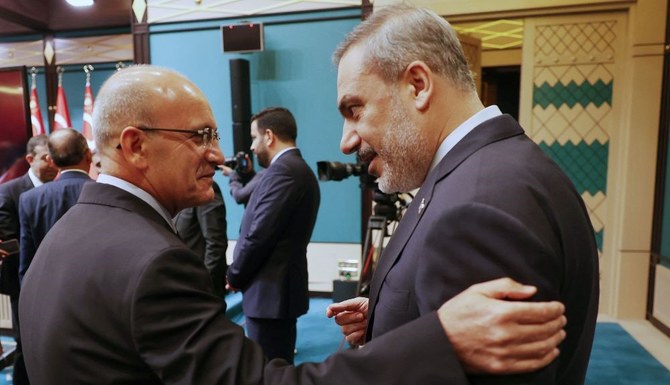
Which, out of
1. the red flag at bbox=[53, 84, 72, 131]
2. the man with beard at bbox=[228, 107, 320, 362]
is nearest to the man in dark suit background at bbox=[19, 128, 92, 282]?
the man with beard at bbox=[228, 107, 320, 362]

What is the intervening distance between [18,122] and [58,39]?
172cm

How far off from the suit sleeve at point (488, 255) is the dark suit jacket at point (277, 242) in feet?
5.38

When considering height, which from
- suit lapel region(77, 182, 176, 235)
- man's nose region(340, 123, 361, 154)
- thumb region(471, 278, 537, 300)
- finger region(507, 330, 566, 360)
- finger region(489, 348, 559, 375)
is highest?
man's nose region(340, 123, 361, 154)

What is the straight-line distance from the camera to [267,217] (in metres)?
2.25

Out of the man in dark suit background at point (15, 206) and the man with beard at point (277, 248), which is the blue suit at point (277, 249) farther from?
the man in dark suit background at point (15, 206)

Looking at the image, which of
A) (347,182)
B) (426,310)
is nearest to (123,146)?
(426,310)

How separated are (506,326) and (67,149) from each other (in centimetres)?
256

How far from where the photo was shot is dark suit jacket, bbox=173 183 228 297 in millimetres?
2578

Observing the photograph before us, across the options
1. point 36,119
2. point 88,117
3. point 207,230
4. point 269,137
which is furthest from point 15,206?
point 36,119

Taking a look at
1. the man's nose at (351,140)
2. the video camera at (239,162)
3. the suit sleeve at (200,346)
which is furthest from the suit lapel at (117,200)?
the video camera at (239,162)

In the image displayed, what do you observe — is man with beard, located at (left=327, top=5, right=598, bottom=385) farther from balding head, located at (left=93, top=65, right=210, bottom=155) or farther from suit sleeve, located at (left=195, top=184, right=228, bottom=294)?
suit sleeve, located at (left=195, top=184, right=228, bottom=294)

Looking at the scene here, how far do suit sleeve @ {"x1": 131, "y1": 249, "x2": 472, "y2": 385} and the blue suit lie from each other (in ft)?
4.68

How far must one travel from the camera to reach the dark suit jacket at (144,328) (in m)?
0.77

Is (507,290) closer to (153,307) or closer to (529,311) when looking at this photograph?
(529,311)
